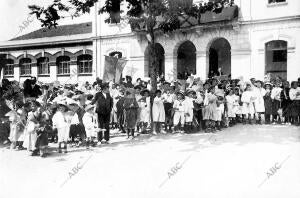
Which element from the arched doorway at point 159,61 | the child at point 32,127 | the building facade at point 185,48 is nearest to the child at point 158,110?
the child at point 32,127

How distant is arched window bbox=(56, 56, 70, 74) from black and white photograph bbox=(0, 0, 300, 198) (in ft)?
12.0

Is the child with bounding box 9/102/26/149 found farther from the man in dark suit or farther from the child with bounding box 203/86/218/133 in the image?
the child with bounding box 203/86/218/133

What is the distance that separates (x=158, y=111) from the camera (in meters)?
11.5

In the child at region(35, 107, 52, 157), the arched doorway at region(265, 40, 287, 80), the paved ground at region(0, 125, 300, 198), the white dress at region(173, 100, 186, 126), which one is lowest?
the paved ground at region(0, 125, 300, 198)

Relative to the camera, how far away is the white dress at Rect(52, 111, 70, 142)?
9.16m

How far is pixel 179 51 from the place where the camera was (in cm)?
2148

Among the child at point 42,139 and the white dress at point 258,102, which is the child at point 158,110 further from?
the child at point 42,139

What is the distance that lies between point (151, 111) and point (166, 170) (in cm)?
467

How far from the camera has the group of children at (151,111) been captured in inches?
366

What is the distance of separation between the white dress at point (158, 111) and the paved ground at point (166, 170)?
1468 mm

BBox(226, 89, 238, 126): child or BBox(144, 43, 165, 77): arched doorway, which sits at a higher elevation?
BBox(144, 43, 165, 77): arched doorway

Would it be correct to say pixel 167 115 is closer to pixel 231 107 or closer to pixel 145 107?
pixel 145 107

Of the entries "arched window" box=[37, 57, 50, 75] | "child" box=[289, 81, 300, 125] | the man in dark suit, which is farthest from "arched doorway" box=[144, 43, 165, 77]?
the man in dark suit

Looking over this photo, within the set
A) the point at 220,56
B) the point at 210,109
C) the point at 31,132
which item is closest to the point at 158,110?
the point at 210,109
